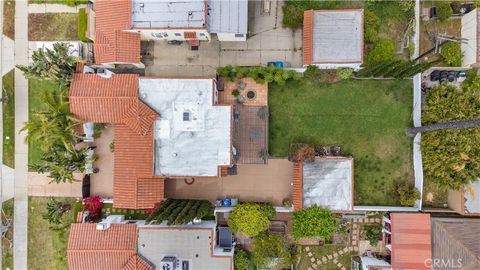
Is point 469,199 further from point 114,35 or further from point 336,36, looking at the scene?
point 114,35

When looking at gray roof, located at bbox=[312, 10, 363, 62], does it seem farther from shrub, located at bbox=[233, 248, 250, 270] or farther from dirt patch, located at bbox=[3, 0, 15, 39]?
dirt patch, located at bbox=[3, 0, 15, 39]

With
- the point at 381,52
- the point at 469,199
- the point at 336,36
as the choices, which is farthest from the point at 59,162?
the point at 469,199

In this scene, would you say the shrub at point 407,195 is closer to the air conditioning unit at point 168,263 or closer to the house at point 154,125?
the house at point 154,125

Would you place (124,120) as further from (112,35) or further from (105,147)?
(112,35)

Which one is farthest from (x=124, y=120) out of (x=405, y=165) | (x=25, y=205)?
(x=405, y=165)

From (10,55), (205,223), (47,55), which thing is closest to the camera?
(47,55)

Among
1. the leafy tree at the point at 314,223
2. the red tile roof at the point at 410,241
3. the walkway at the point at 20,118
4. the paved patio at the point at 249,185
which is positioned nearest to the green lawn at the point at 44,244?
the walkway at the point at 20,118

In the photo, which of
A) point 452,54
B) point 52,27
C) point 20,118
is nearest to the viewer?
point 452,54
